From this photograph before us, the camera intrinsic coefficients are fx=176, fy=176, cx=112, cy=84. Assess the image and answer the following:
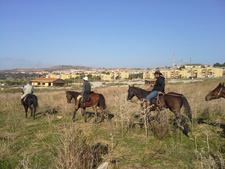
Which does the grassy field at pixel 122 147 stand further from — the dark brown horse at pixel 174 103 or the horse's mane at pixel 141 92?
the horse's mane at pixel 141 92

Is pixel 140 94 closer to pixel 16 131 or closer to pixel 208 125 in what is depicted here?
pixel 208 125

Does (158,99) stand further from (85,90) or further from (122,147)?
(85,90)

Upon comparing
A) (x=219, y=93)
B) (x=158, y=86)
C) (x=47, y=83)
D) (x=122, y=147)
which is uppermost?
A: (x=158, y=86)

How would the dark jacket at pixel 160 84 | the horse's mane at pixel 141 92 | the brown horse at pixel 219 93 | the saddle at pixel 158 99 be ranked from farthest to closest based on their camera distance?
the horse's mane at pixel 141 92 → the dark jacket at pixel 160 84 → the saddle at pixel 158 99 → the brown horse at pixel 219 93

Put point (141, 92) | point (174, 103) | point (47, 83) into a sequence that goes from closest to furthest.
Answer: point (174, 103) → point (141, 92) → point (47, 83)

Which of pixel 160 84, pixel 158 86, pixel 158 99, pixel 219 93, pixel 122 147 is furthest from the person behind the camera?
pixel 158 86

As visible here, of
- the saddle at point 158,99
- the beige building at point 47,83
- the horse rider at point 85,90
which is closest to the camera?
the saddle at point 158,99

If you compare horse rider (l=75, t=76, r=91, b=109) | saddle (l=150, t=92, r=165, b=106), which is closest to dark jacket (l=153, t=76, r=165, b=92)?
saddle (l=150, t=92, r=165, b=106)

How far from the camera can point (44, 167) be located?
442 cm

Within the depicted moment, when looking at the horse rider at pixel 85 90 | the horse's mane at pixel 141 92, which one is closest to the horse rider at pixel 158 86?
the horse's mane at pixel 141 92

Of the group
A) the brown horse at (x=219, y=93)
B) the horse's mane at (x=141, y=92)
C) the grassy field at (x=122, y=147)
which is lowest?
the grassy field at (x=122, y=147)

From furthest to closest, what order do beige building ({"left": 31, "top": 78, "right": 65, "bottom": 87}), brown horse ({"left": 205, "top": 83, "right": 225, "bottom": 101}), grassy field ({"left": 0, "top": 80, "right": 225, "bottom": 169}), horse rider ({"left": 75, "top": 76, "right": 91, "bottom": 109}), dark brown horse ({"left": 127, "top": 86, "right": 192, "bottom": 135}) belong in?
beige building ({"left": 31, "top": 78, "right": 65, "bottom": 87}) < horse rider ({"left": 75, "top": 76, "right": 91, "bottom": 109}) < dark brown horse ({"left": 127, "top": 86, "right": 192, "bottom": 135}) < brown horse ({"left": 205, "top": 83, "right": 225, "bottom": 101}) < grassy field ({"left": 0, "top": 80, "right": 225, "bottom": 169})

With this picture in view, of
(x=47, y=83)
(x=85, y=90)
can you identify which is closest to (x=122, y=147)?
(x=85, y=90)

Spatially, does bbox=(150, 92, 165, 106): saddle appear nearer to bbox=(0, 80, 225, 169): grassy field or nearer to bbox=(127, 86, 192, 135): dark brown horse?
bbox=(127, 86, 192, 135): dark brown horse
